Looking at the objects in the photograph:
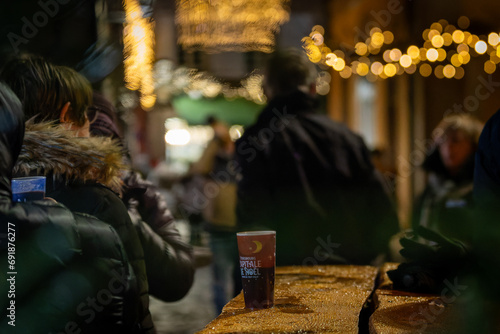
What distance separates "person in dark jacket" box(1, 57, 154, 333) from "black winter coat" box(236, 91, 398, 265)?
135cm

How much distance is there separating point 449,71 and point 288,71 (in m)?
7.16

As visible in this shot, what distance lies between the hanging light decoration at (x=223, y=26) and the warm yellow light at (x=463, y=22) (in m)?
2.56

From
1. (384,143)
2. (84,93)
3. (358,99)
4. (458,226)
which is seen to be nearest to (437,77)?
(384,143)

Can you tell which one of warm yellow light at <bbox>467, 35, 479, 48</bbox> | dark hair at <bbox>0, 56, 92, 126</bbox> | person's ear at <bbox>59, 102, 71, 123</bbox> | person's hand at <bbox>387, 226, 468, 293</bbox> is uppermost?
warm yellow light at <bbox>467, 35, 479, 48</bbox>

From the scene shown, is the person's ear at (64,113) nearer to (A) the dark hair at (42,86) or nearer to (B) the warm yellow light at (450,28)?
(A) the dark hair at (42,86)

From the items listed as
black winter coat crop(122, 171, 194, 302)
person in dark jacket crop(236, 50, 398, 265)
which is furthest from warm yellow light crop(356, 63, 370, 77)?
black winter coat crop(122, 171, 194, 302)

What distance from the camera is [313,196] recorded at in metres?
3.38

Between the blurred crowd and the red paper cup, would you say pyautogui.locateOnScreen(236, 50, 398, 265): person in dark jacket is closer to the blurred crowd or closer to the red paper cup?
the blurred crowd

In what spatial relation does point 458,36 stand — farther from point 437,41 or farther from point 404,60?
point 404,60

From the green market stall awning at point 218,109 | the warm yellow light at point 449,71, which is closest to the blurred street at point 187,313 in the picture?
the warm yellow light at point 449,71

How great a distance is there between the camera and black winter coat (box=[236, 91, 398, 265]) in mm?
3344

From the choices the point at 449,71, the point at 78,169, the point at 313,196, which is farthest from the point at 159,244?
the point at 449,71

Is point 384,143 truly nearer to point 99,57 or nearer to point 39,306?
point 99,57

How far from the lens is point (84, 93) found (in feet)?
6.89
